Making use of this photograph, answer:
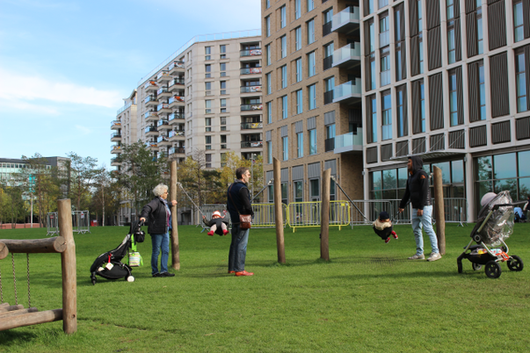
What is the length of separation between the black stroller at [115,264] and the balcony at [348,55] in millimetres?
33177

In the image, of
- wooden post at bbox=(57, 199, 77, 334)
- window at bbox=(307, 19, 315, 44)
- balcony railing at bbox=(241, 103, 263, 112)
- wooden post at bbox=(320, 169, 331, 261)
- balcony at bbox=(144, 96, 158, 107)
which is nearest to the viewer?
wooden post at bbox=(57, 199, 77, 334)

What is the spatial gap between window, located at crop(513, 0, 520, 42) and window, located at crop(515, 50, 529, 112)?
0.83 metres

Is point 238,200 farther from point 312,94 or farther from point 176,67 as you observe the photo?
point 176,67

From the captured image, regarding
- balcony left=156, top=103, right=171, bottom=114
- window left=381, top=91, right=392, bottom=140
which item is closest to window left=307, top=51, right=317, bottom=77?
window left=381, top=91, right=392, bottom=140

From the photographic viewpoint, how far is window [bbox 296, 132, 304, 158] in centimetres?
4656

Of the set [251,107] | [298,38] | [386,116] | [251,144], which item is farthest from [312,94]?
[251,107]

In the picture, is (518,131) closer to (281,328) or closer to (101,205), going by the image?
(281,328)

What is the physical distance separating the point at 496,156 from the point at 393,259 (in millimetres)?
21420

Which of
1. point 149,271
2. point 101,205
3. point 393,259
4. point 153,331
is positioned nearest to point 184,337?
point 153,331

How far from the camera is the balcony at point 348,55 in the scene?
130 ft

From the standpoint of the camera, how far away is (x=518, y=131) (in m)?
27.6

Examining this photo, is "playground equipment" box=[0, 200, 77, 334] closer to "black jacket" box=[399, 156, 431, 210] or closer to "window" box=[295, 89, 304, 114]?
"black jacket" box=[399, 156, 431, 210]

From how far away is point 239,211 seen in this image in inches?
353

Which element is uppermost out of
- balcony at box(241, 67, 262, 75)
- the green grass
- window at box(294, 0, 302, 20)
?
balcony at box(241, 67, 262, 75)
